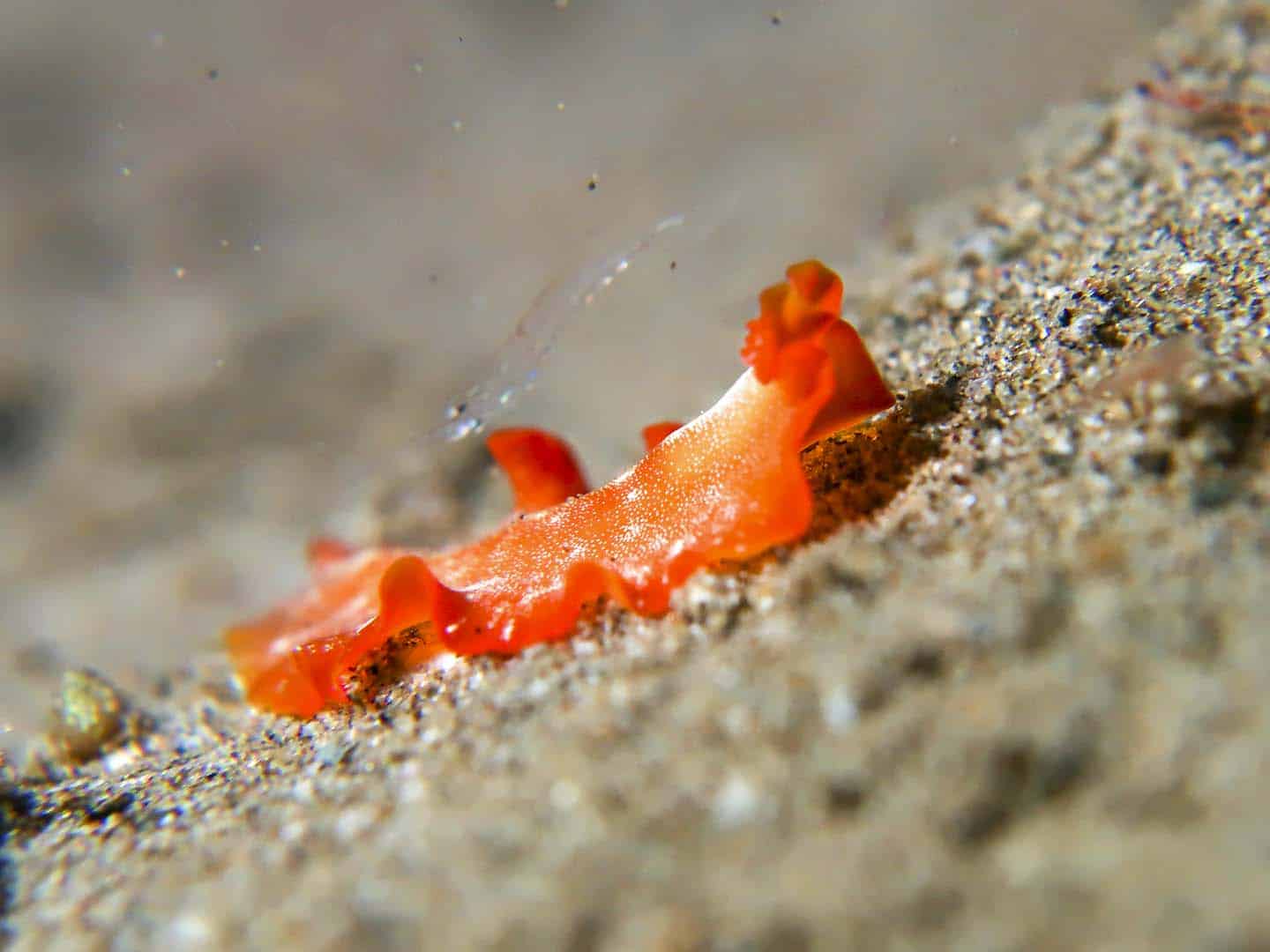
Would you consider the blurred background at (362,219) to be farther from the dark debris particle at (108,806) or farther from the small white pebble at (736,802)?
the small white pebble at (736,802)

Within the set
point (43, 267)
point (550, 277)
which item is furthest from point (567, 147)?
point (43, 267)

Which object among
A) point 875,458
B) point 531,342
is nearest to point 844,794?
point 875,458

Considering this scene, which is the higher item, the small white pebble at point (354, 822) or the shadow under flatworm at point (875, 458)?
the shadow under flatworm at point (875, 458)

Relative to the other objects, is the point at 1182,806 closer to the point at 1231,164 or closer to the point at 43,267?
the point at 1231,164

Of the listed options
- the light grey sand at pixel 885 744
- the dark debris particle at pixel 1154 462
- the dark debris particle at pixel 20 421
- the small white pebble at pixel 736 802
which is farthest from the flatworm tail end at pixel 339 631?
the dark debris particle at pixel 20 421

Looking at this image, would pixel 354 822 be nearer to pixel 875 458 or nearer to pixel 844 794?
pixel 844 794

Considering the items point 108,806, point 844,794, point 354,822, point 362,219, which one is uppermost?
point 362,219
